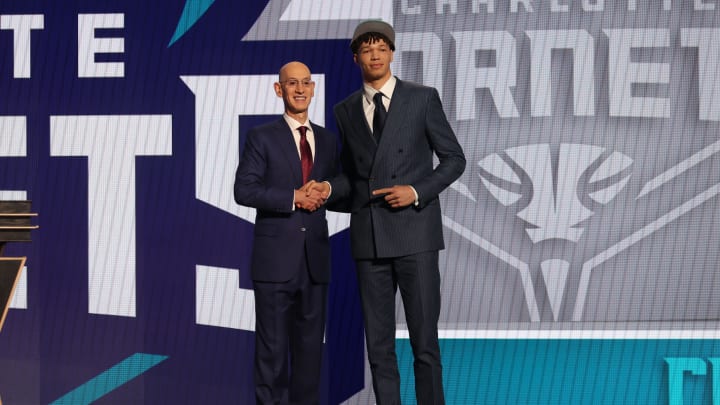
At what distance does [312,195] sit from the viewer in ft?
8.76

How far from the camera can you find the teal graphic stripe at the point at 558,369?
3.36 metres

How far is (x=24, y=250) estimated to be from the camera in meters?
3.69

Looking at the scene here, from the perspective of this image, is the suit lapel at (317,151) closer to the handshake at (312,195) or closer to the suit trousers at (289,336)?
the handshake at (312,195)

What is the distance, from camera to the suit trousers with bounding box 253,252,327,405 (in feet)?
8.94

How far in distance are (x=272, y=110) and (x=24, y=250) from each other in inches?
48.5

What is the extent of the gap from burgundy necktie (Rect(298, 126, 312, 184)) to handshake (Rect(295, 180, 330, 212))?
0.34ft

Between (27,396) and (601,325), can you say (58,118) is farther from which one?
(601,325)

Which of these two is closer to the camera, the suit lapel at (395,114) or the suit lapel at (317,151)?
the suit lapel at (395,114)

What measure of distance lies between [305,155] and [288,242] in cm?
29

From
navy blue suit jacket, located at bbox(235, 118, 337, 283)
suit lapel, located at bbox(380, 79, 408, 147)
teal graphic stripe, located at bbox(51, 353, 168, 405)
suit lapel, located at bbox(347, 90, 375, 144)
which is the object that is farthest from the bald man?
teal graphic stripe, located at bbox(51, 353, 168, 405)

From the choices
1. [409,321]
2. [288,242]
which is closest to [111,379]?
[288,242]

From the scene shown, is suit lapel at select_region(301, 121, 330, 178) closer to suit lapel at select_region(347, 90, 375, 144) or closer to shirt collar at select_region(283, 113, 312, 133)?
shirt collar at select_region(283, 113, 312, 133)

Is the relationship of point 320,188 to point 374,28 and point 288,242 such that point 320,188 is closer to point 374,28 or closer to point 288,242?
point 288,242

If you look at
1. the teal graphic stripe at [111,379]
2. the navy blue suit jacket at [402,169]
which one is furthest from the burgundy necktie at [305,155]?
the teal graphic stripe at [111,379]
